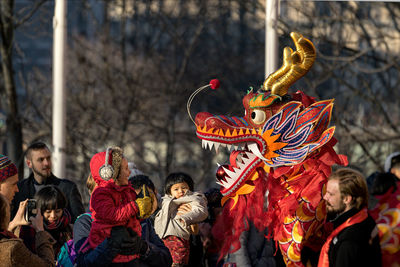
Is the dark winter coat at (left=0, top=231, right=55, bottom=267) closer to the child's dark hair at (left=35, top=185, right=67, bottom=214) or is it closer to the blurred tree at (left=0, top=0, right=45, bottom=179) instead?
the child's dark hair at (left=35, top=185, right=67, bottom=214)

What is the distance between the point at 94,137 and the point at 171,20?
333 cm

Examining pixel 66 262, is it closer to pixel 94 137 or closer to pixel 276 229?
pixel 276 229

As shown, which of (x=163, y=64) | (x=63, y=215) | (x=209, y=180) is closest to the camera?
(x=63, y=215)

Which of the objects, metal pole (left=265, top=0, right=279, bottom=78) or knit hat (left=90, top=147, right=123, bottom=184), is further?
metal pole (left=265, top=0, right=279, bottom=78)

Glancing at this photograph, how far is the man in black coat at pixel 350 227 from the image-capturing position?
4316 mm

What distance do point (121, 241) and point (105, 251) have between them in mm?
125

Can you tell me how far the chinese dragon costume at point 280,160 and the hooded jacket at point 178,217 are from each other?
0.85 m

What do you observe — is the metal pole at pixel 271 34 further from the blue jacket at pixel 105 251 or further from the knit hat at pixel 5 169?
the knit hat at pixel 5 169

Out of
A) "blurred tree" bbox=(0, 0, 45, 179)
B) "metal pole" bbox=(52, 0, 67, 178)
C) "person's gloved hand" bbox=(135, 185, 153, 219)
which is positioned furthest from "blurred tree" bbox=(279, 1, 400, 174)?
"person's gloved hand" bbox=(135, 185, 153, 219)

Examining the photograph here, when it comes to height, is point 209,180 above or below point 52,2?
below

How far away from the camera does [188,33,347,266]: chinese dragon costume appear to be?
17.0 ft

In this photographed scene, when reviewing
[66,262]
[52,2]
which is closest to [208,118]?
[66,262]

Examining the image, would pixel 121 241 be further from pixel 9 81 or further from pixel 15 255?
pixel 9 81

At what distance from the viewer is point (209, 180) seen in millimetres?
15617
